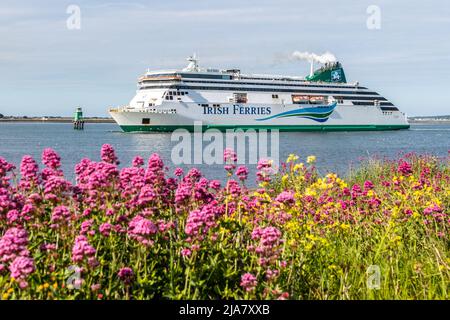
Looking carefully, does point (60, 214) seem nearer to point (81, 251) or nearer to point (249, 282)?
point (81, 251)

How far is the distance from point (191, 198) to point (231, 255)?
2.57 feet

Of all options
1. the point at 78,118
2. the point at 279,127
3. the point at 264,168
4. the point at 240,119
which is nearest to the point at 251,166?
the point at 264,168

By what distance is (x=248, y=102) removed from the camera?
7081cm

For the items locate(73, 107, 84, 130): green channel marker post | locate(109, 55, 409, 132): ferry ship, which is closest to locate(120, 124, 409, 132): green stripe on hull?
locate(109, 55, 409, 132): ferry ship

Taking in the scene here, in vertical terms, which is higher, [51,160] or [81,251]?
[51,160]

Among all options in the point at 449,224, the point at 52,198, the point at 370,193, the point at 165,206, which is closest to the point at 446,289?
the point at 449,224

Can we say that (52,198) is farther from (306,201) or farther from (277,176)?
(277,176)

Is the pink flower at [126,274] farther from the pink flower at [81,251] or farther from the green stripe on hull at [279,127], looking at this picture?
the green stripe on hull at [279,127]

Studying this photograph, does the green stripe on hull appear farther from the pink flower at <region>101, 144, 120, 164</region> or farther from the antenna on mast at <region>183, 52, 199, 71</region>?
the pink flower at <region>101, 144, 120, 164</region>

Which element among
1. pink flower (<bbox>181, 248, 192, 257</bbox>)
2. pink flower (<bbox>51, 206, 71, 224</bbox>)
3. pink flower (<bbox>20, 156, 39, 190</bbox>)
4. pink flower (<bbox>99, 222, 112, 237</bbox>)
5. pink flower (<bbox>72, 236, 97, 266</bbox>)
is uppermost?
pink flower (<bbox>20, 156, 39, 190</bbox>)

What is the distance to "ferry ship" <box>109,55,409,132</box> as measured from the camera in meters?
65.6

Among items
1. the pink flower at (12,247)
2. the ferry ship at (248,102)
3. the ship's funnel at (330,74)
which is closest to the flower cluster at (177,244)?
the pink flower at (12,247)

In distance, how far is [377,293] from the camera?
4922 mm

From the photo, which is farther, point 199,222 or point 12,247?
point 199,222
